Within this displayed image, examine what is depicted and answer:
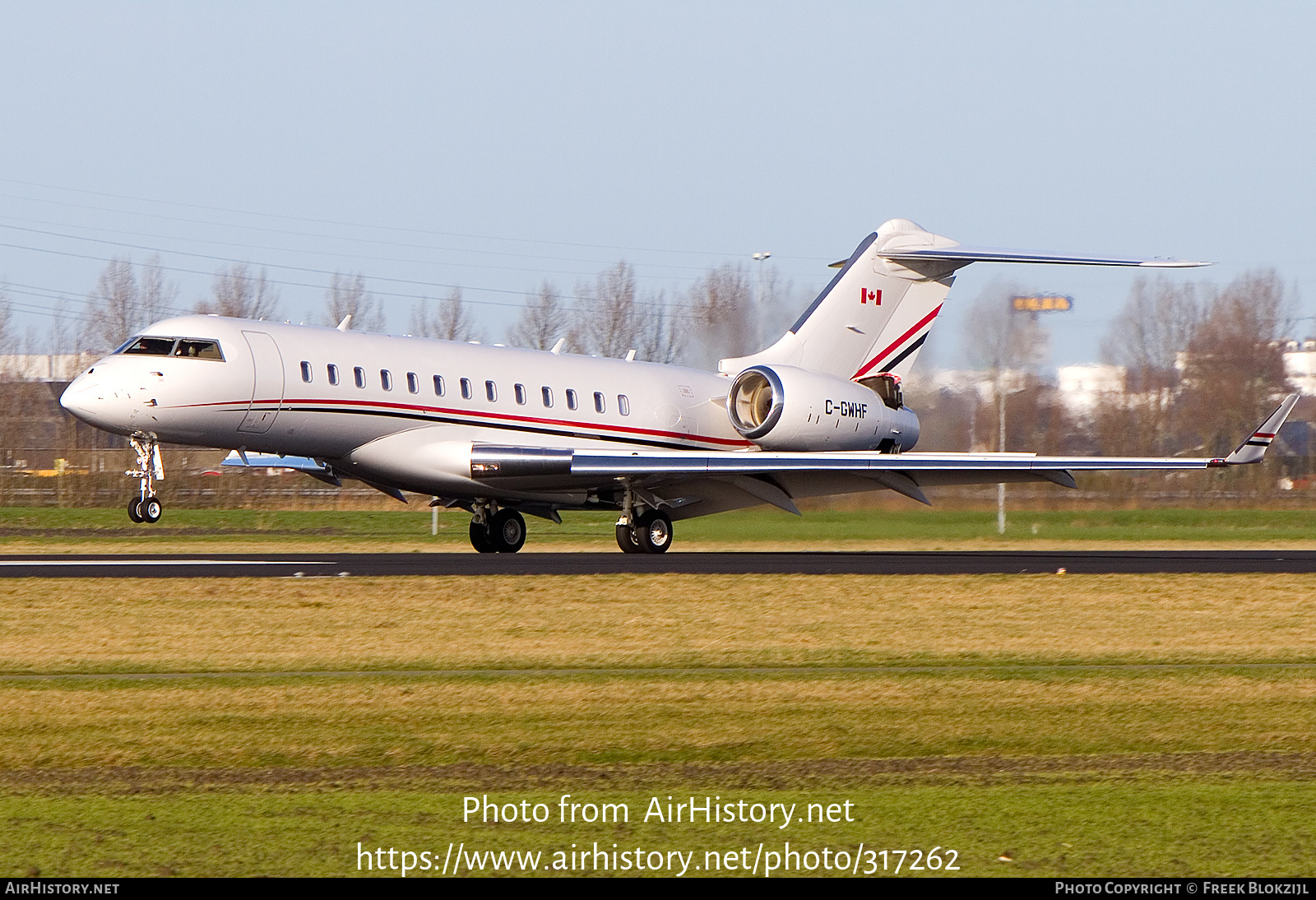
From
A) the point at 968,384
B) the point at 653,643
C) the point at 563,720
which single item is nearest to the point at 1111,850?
the point at 563,720

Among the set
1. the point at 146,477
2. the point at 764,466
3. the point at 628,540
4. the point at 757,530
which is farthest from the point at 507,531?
the point at 146,477

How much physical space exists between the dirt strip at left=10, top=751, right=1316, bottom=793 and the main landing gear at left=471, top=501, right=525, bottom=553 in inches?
745

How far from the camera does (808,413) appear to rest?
27422mm

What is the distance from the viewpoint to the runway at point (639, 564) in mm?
20578

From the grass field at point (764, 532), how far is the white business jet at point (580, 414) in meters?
1.85

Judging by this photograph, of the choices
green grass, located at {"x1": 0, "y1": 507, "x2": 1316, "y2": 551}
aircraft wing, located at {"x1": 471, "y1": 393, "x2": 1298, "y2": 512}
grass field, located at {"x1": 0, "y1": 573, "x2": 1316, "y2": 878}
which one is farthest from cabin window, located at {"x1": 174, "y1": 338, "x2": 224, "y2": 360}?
green grass, located at {"x1": 0, "y1": 507, "x2": 1316, "y2": 551}

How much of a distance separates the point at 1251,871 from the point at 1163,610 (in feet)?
35.2

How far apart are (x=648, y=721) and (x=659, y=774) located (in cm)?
181

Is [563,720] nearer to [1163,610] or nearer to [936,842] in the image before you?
[936,842]

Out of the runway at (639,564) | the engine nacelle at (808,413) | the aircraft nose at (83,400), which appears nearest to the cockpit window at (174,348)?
the aircraft nose at (83,400)

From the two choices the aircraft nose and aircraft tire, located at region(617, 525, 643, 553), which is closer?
the aircraft nose

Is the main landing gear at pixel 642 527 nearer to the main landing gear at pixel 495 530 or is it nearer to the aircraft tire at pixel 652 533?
the aircraft tire at pixel 652 533

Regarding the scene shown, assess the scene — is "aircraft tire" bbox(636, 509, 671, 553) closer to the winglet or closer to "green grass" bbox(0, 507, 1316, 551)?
"green grass" bbox(0, 507, 1316, 551)

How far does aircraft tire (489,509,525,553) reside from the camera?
91.8 feet
